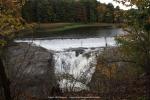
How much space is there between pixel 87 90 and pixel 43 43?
2083 cm

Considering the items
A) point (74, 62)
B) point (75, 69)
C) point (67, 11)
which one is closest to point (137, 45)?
point (75, 69)

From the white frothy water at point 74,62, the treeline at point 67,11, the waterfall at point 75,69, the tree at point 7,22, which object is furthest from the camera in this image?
the treeline at point 67,11

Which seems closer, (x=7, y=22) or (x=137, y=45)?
(x=7, y=22)

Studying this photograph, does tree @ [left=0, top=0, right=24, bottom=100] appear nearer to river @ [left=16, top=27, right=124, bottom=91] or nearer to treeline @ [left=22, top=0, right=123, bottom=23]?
river @ [left=16, top=27, right=124, bottom=91]

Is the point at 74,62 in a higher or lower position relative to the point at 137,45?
lower

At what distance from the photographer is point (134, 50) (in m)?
12.3

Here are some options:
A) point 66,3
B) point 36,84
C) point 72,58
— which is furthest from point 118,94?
point 66,3

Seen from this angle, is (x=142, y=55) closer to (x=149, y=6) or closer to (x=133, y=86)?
(x=133, y=86)

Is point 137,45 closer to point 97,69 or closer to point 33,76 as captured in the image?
point 97,69

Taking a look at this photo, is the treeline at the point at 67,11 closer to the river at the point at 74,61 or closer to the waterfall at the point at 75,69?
the river at the point at 74,61

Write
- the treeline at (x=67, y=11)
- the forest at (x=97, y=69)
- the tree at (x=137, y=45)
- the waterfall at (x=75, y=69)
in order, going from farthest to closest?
the treeline at (x=67, y=11)
the waterfall at (x=75, y=69)
the tree at (x=137, y=45)
the forest at (x=97, y=69)

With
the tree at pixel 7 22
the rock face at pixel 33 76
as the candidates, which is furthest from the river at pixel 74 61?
the tree at pixel 7 22

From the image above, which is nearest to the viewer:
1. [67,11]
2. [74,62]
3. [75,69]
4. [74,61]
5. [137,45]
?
[137,45]

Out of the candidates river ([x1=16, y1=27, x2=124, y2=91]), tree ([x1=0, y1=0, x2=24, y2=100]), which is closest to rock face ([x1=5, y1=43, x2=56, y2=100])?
river ([x1=16, y1=27, x2=124, y2=91])
